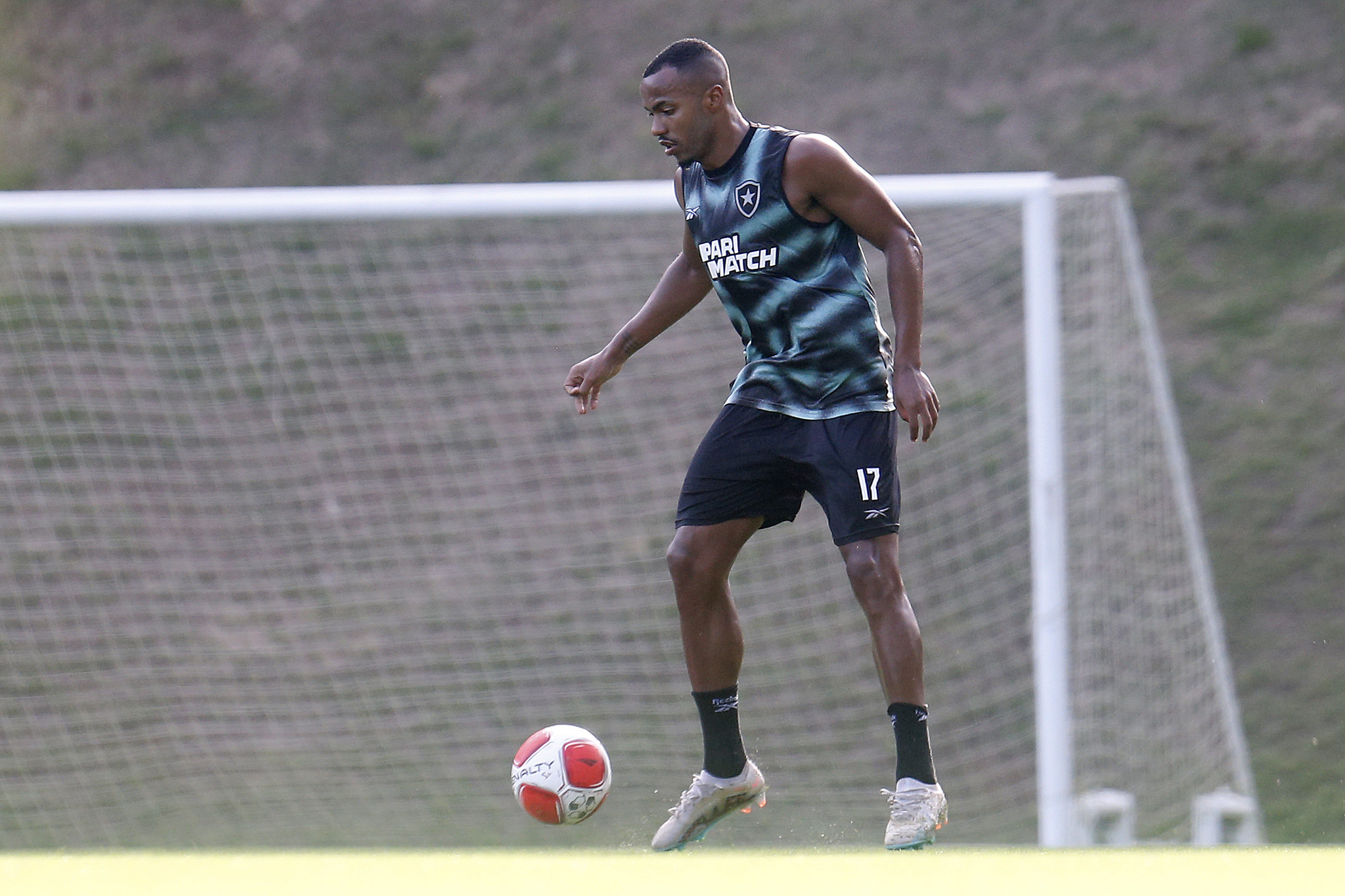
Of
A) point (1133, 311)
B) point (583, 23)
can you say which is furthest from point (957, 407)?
point (583, 23)

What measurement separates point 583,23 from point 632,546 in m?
4.83

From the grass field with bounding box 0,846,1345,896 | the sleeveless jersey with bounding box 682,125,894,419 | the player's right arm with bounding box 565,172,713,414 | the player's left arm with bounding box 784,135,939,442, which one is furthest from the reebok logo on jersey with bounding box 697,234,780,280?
A: the grass field with bounding box 0,846,1345,896

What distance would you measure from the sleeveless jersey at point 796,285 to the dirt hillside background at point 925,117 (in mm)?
4612

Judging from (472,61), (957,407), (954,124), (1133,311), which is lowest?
(957,407)

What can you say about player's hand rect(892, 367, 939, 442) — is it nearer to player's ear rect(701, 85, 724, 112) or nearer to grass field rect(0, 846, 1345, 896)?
player's ear rect(701, 85, 724, 112)

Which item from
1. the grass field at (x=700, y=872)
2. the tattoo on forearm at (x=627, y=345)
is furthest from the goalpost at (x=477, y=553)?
the grass field at (x=700, y=872)

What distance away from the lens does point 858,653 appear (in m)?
7.16

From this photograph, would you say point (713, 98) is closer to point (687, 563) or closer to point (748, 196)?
point (748, 196)

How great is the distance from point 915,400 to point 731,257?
0.60 meters

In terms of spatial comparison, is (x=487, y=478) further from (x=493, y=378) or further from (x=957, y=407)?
(x=957, y=407)

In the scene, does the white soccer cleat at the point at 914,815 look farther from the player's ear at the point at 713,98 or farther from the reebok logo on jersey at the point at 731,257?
the player's ear at the point at 713,98

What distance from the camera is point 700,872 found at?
2936 millimetres

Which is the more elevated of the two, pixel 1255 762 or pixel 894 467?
pixel 894 467

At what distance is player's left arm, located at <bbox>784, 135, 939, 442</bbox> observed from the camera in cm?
340
